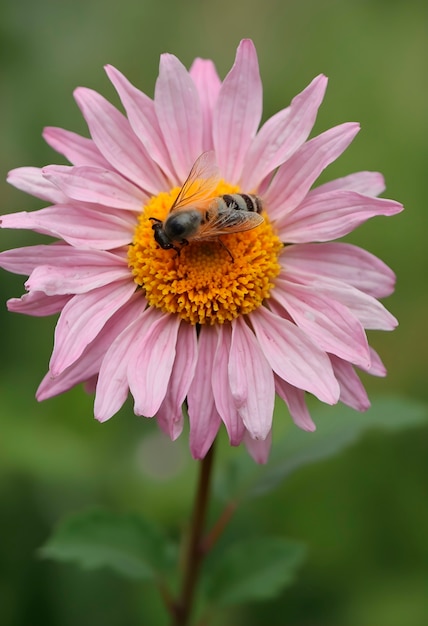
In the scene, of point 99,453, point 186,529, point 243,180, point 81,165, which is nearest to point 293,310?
point 243,180

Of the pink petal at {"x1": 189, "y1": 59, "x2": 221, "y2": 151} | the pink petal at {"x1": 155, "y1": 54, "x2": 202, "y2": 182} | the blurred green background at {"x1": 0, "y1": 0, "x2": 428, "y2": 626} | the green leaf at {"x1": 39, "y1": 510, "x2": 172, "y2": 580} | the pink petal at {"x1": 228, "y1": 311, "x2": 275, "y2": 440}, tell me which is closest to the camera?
the pink petal at {"x1": 228, "y1": 311, "x2": 275, "y2": 440}

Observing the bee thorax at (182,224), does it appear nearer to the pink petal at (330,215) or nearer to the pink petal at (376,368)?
the pink petal at (330,215)

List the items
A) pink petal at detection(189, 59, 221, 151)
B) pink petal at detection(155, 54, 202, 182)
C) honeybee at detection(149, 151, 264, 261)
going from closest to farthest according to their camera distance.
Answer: honeybee at detection(149, 151, 264, 261) → pink petal at detection(155, 54, 202, 182) → pink petal at detection(189, 59, 221, 151)

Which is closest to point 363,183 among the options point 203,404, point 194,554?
point 203,404

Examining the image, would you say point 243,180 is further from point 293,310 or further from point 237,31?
point 237,31

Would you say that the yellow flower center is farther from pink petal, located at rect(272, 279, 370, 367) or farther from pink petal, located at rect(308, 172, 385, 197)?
pink petal, located at rect(308, 172, 385, 197)

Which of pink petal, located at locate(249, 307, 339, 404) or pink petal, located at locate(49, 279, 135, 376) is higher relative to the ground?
pink petal, located at locate(49, 279, 135, 376)

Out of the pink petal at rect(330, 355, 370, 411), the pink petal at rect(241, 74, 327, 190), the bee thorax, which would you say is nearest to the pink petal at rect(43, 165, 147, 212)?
the bee thorax
